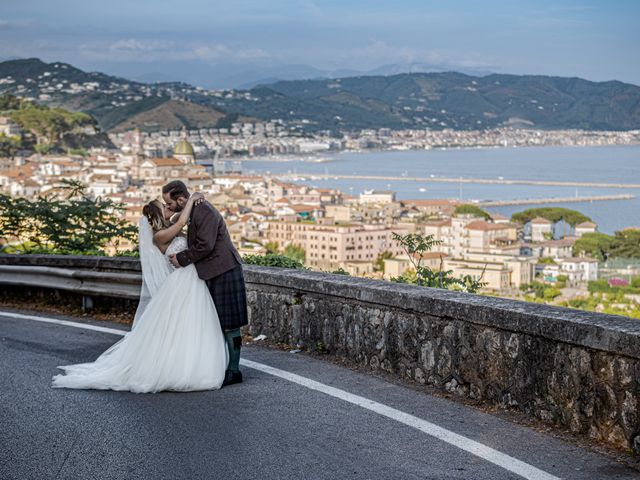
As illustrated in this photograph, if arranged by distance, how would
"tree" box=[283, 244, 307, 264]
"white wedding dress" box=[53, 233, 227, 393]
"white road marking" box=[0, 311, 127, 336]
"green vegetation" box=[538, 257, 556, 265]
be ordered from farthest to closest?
1. "green vegetation" box=[538, 257, 556, 265]
2. "tree" box=[283, 244, 307, 264]
3. "white road marking" box=[0, 311, 127, 336]
4. "white wedding dress" box=[53, 233, 227, 393]

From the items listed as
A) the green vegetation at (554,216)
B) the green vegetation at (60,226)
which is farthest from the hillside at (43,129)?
the green vegetation at (60,226)

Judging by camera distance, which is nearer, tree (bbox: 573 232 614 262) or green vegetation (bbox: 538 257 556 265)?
green vegetation (bbox: 538 257 556 265)

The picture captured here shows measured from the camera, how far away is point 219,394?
5.80 m

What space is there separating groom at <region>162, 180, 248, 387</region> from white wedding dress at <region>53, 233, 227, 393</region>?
65mm

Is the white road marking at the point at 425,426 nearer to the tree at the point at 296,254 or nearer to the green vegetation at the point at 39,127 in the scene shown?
the tree at the point at 296,254

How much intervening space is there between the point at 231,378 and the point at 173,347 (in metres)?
0.43

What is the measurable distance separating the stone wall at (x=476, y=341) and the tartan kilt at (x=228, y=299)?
0.86 meters

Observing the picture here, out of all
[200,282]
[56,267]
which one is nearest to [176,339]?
[200,282]

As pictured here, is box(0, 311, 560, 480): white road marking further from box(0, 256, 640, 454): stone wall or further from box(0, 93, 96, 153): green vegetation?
box(0, 93, 96, 153): green vegetation

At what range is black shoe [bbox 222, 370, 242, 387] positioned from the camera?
236 inches

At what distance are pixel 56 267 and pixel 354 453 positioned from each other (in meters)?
6.13

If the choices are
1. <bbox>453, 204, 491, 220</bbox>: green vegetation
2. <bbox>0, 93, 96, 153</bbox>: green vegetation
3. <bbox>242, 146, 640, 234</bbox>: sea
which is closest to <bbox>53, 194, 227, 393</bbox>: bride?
<bbox>242, 146, 640, 234</bbox>: sea

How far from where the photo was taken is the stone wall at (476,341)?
453 centimetres

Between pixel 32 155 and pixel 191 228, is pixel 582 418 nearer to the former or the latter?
pixel 191 228
